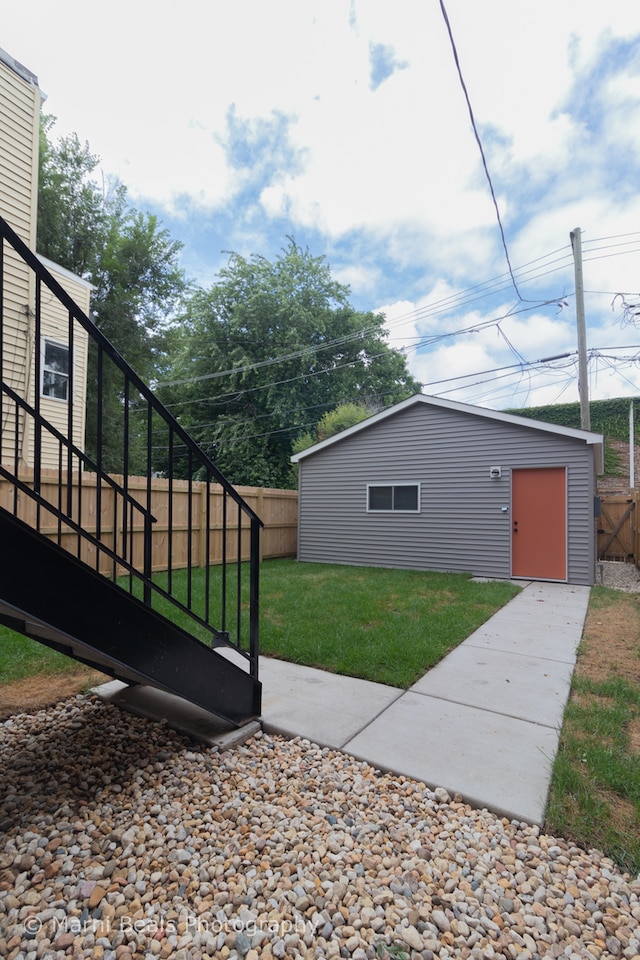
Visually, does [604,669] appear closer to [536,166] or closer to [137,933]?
[137,933]

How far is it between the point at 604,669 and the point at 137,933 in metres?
3.48

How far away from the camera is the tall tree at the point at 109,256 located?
1285 cm

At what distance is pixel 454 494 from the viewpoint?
8.59 metres

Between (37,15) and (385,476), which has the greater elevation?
(37,15)

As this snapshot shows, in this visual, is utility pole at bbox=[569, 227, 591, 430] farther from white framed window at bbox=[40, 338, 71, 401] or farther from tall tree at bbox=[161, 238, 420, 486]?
white framed window at bbox=[40, 338, 71, 401]

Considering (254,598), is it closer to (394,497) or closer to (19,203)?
(394,497)

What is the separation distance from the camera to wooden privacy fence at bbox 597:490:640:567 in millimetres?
10156

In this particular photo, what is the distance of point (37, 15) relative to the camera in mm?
5160

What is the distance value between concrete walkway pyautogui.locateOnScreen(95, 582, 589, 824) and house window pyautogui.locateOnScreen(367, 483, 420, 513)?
5157 millimetres

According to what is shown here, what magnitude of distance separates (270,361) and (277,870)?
1778 cm

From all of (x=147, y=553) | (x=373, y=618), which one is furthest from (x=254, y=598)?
(x=373, y=618)

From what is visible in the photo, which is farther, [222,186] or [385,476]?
[222,186]

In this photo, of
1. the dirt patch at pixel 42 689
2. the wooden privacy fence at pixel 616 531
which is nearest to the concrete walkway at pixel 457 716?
the dirt patch at pixel 42 689

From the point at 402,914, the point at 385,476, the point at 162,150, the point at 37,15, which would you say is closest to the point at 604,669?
the point at 402,914
